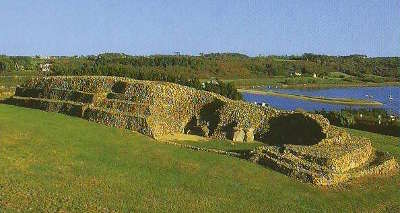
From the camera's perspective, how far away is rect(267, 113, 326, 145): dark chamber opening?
3550cm

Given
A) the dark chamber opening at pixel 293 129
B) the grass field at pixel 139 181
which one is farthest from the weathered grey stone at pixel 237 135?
the grass field at pixel 139 181

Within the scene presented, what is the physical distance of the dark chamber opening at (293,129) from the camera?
35500mm

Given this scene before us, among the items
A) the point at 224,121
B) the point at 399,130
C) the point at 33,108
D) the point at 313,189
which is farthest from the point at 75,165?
the point at 399,130

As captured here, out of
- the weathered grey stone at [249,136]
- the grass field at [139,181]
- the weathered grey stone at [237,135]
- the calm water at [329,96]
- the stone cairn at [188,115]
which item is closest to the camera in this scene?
the grass field at [139,181]

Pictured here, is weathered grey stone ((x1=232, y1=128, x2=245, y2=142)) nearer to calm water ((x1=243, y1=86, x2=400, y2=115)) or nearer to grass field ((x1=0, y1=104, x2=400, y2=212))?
grass field ((x1=0, y1=104, x2=400, y2=212))

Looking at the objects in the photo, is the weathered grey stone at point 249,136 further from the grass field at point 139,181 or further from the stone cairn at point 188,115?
the grass field at point 139,181

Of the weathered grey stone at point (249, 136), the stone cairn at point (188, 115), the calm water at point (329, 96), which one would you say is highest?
the stone cairn at point (188, 115)

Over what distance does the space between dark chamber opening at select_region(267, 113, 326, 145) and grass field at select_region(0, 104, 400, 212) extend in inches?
321

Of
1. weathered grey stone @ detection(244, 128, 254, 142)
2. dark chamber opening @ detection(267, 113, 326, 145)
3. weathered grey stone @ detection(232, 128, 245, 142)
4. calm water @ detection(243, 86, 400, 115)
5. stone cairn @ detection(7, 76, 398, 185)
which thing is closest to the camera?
stone cairn @ detection(7, 76, 398, 185)

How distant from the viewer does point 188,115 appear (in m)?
39.5

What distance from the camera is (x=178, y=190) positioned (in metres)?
21.4

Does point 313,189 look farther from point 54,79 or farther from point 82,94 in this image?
point 54,79

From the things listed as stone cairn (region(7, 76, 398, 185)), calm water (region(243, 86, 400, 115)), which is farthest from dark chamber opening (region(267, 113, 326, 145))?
calm water (region(243, 86, 400, 115))

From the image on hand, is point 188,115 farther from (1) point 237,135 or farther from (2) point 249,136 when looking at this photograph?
(2) point 249,136
